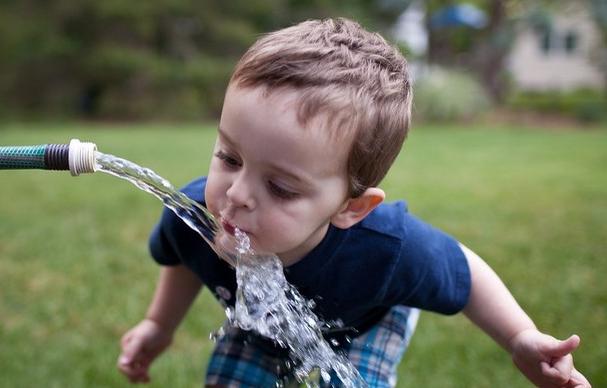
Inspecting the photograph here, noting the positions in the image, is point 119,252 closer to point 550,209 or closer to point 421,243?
point 421,243

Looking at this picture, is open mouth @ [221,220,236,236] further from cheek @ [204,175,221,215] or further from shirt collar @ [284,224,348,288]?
shirt collar @ [284,224,348,288]

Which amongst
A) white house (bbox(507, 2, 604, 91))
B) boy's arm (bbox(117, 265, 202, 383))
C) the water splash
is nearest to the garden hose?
the water splash

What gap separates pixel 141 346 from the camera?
6.68ft

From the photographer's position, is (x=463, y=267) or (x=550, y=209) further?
(x=550, y=209)

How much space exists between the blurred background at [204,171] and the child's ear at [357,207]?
0.57 metres

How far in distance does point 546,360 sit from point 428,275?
0.31m

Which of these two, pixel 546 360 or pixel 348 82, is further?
pixel 546 360

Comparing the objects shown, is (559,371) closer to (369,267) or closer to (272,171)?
(369,267)

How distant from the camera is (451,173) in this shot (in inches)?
292

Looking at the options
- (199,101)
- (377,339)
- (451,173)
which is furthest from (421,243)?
(199,101)

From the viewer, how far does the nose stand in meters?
1.43

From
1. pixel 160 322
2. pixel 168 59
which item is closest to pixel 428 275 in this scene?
pixel 160 322

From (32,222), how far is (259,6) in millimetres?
15450

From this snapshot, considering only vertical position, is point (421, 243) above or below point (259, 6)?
above
